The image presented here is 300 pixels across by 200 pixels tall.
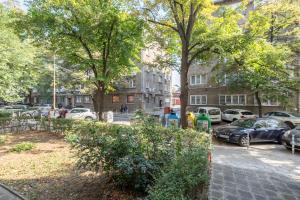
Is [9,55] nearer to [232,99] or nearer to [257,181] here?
[257,181]

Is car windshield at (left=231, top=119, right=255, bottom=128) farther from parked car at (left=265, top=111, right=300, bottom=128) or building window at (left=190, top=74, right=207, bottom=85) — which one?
building window at (left=190, top=74, right=207, bottom=85)

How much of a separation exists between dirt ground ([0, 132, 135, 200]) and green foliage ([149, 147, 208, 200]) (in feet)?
4.10

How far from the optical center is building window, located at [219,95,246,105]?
28.7m

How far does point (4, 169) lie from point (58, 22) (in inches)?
318

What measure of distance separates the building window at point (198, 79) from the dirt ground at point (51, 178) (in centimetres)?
2629

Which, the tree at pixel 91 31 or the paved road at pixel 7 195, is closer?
the paved road at pixel 7 195

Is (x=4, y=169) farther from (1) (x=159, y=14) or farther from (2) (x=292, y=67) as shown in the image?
(2) (x=292, y=67)

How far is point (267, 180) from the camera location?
5.84 metres

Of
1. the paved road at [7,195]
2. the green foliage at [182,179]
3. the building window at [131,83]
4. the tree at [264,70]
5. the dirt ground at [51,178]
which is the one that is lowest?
the paved road at [7,195]

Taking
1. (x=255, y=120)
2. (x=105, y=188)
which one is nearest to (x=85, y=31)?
(x=105, y=188)


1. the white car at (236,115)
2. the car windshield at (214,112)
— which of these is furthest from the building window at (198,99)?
the car windshield at (214,112)

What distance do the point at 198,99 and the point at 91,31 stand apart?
77.0ft

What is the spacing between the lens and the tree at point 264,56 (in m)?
13.5

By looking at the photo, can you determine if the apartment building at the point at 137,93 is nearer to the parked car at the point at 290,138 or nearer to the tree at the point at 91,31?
the tree at the point at 91,31
